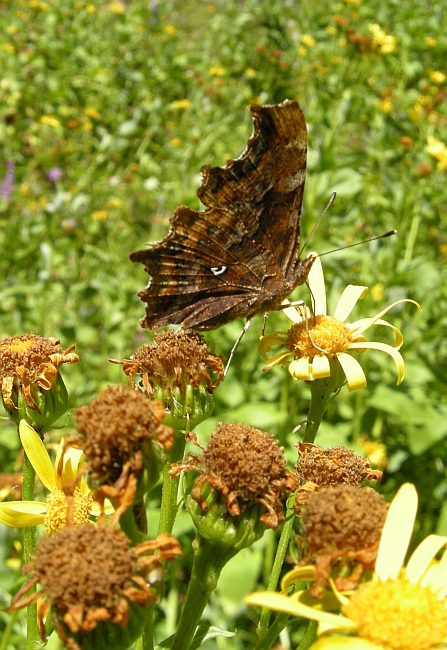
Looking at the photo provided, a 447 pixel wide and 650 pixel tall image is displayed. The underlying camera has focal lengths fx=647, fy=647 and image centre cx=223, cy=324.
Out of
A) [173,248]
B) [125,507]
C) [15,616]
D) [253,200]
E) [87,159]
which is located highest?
[87,159]

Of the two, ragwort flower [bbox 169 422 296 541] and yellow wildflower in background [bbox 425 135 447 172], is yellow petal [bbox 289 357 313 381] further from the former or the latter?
yellow wildflower in background [bbox 425 135 447 172]

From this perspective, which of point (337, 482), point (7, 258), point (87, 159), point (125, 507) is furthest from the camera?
point (87, 159)

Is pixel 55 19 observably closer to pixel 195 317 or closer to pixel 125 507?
pixel 195 317

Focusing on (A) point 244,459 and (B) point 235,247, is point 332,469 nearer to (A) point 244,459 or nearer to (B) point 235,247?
(A) point 244,459

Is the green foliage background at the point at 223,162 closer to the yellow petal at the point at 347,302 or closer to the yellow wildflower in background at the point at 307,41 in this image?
the yellow wildflower in background at the point at 307,41

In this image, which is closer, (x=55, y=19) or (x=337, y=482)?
(x=337, y=482)

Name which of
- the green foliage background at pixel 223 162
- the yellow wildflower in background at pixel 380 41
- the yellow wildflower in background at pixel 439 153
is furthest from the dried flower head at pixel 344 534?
the yellow wildflower in background at pixel 380 41

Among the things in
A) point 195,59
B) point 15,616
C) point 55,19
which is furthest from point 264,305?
point 55,19
